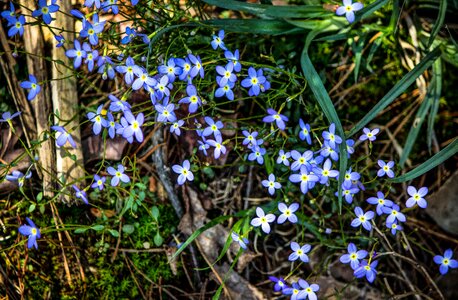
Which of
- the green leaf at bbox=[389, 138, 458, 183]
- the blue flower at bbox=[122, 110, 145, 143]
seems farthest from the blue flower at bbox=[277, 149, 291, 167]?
the blue flower at bbox=[122, 110, 145, 143]

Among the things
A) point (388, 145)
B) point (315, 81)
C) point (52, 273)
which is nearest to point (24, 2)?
point (52, 273)

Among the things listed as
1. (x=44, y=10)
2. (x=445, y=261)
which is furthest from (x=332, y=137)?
(x=44, y=10)

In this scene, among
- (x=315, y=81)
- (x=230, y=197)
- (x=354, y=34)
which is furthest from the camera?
(x=230, y=197)

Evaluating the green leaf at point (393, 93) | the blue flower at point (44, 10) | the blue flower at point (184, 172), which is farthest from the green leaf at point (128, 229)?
the green leaf at point (393, 93)

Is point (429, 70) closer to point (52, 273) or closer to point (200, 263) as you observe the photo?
point (200, 263)

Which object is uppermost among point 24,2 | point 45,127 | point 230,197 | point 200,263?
point 24,2

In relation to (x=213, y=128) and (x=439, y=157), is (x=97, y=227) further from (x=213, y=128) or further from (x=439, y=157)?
(x=439, y=157)

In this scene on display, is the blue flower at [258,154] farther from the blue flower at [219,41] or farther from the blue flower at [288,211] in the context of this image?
the blue flower at [219,41]
